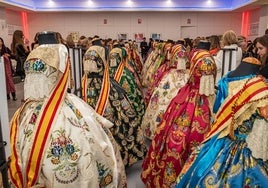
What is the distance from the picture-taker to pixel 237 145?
4.94ft

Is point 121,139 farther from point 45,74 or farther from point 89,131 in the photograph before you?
point 45,74

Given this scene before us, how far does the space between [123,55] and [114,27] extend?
8778 mm

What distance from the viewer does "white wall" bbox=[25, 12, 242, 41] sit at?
12.6 metres

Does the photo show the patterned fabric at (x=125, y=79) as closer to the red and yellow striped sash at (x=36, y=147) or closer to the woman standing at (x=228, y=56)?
the woman standing at (x=228, y=56)

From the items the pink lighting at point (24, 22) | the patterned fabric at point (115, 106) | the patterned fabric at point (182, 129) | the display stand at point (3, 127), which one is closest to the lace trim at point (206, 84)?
the patterned fabric at point (182, 129)

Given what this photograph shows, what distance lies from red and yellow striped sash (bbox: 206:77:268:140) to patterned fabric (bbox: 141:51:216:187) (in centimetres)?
53

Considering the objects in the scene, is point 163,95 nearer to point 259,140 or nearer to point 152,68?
point 259,140

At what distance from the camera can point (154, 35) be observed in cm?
1277

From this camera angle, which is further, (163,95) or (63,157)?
(163,95)

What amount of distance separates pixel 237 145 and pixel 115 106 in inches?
54.5

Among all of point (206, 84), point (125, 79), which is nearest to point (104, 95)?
point (206, 84)

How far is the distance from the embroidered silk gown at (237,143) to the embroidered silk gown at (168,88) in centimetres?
147

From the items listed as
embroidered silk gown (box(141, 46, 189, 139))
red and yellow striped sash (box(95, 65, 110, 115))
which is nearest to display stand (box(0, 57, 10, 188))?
red and yellow striped sash (box(95, 65, 110, 115))

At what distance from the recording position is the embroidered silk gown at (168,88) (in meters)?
3.06
